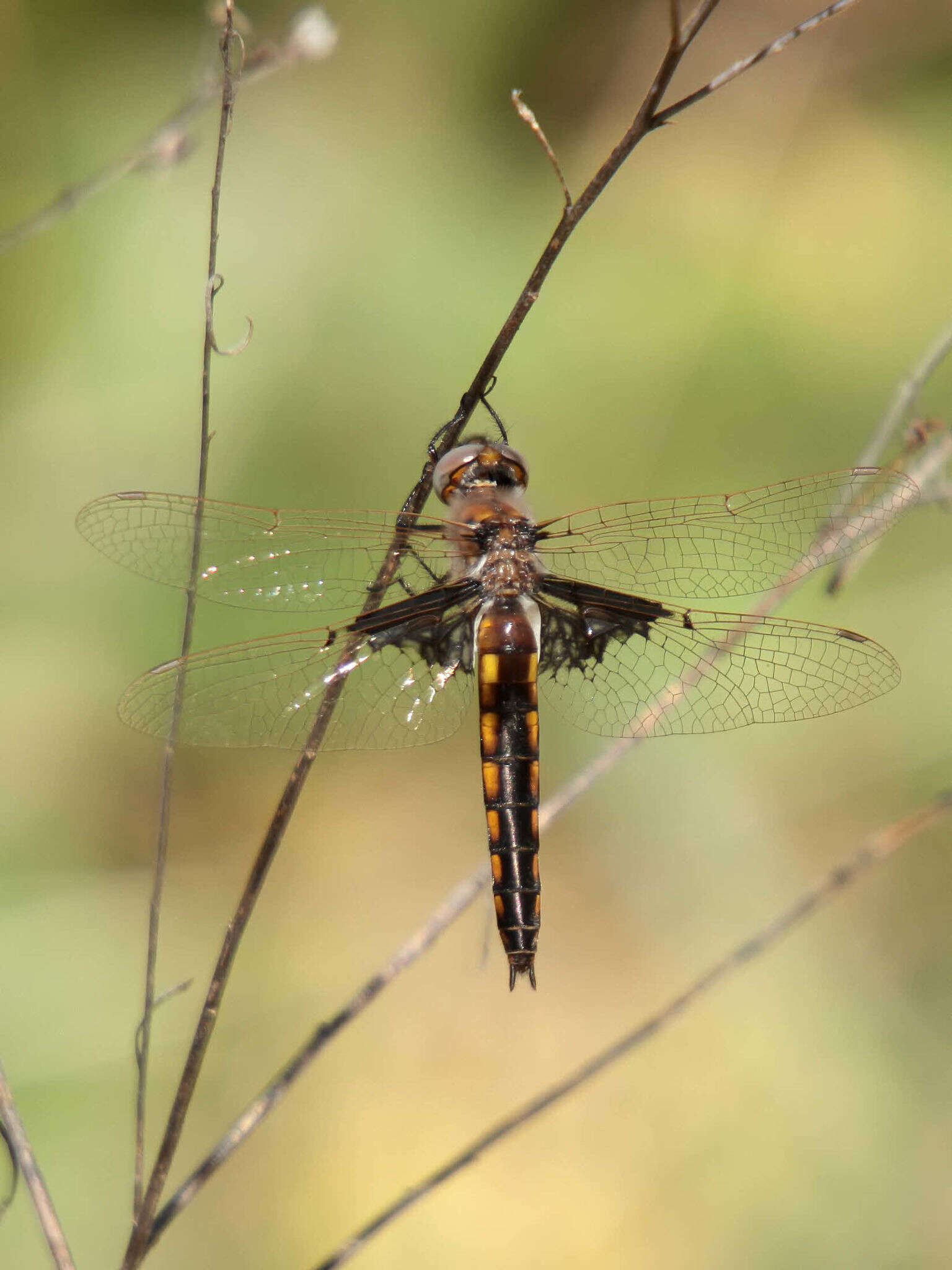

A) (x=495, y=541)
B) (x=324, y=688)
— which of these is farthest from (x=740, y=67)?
(x=324, y=688)

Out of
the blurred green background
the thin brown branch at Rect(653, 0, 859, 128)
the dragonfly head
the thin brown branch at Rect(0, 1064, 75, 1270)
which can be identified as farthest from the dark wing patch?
the blurred green background

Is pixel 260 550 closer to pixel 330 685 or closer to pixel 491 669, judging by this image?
pixel 330 685

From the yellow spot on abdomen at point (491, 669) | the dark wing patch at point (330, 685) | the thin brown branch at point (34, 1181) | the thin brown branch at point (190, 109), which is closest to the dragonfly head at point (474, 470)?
the dark wing patch at point (330, 685)

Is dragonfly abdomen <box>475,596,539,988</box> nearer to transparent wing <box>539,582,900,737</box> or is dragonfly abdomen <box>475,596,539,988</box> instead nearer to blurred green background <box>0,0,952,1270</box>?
transparent wing <box>539,582,900,737</box>

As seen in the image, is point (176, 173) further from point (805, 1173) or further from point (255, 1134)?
point (805, 1173)

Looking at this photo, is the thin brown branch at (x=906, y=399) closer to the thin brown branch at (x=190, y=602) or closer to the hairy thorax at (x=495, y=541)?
the hairy thorax at (x=495, y=541)

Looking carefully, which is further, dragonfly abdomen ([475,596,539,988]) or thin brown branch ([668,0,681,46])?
dragonfly abdomen ([475,596,539,988])
